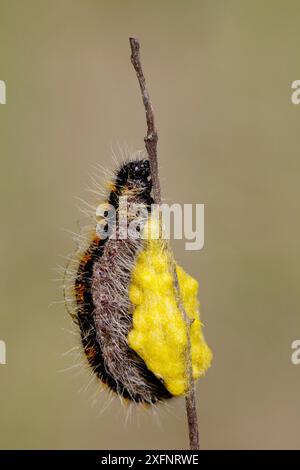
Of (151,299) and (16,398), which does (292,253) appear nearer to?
(16,398)

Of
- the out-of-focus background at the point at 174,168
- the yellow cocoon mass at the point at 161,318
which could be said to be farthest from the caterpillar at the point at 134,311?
the out-of-focus background at the point at 174,168

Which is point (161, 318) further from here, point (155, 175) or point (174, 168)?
point (174, 168)

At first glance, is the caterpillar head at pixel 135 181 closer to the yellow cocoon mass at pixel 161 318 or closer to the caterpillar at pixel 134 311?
the caterpillar at pixel 134 311

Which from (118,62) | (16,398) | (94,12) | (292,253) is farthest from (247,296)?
(94,12)

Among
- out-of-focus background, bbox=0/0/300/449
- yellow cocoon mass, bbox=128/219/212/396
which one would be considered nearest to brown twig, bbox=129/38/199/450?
yellow cocoon mass, bbox=128/219/212/396

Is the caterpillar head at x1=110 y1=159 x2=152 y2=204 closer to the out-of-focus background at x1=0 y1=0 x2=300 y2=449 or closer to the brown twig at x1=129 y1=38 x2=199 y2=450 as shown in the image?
the brown twig at x1=129 y1=38 x2=199 y2=450
